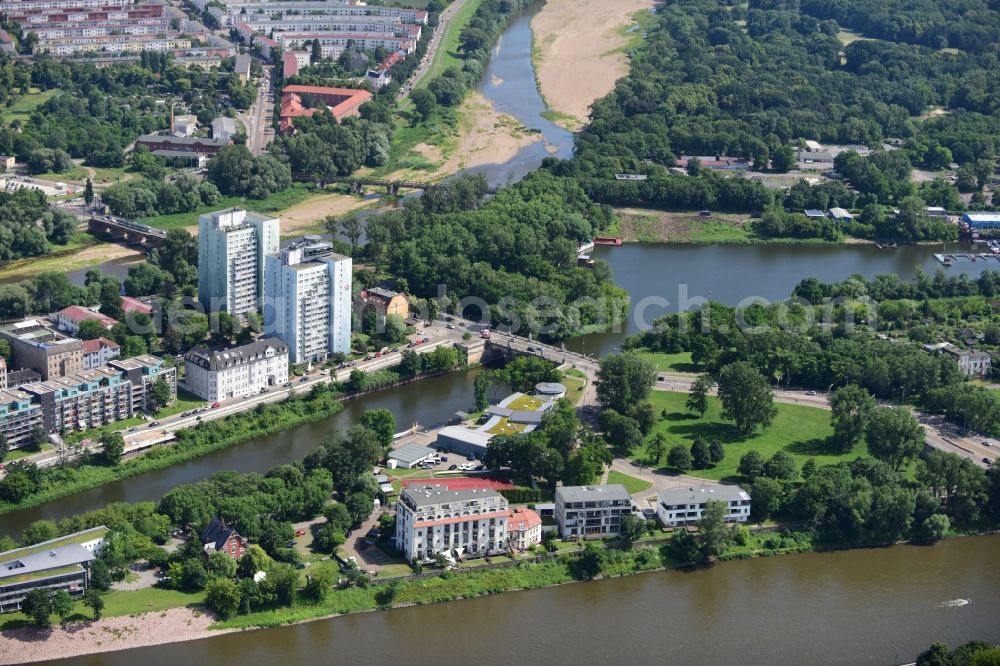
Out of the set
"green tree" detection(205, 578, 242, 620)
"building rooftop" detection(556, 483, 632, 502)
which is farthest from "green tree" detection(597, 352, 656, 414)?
"green tree" detection(205, 578, 242, 620)

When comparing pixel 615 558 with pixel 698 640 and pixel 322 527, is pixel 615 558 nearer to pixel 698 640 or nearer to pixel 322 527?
pixel 698 640

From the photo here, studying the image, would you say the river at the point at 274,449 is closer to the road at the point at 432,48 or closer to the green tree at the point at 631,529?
the green tree at the point at 631,529

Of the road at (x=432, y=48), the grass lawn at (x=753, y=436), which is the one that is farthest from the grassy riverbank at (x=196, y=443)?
the road at (x=432, y=48)

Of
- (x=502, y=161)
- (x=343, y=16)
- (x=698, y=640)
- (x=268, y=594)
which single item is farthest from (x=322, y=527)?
(x=343, y=16)

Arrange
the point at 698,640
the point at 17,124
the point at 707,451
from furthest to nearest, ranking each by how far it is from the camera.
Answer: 1. the point at 17,124
2. the point at 707,451
3. the point at 698,640

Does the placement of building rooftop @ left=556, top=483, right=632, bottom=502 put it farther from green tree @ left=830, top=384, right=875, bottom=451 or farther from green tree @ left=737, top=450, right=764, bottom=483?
green tree @ left=830, top=384, right=875, bottom=451
